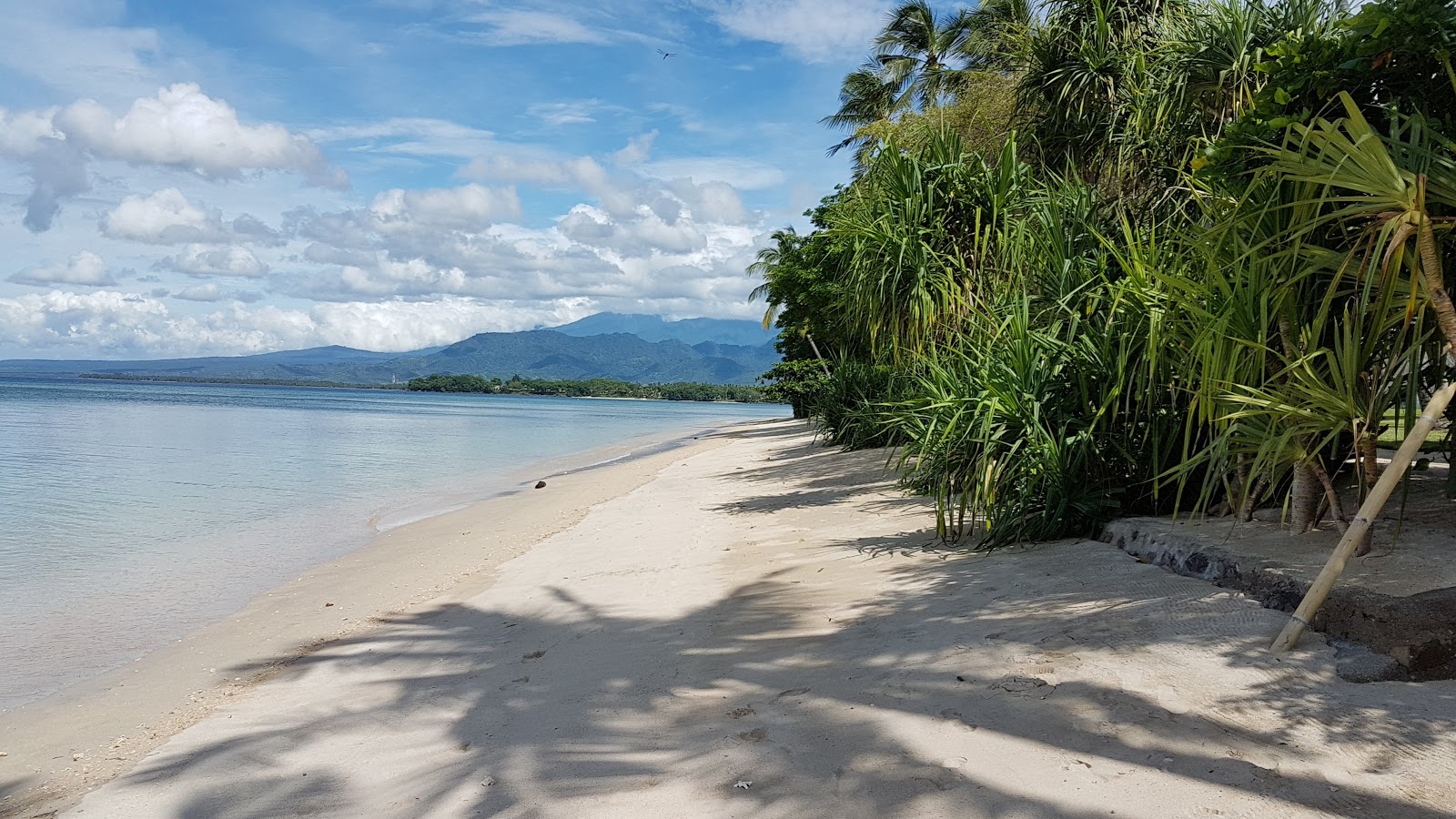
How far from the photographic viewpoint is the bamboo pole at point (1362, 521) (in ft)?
9.73

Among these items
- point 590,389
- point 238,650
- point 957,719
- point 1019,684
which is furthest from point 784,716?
point 590,389

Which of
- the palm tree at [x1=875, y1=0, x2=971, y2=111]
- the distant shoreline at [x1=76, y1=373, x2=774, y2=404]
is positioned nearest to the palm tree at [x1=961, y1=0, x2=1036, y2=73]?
the palm tree at [x1=875, y1=0, x2=971, y2=111]

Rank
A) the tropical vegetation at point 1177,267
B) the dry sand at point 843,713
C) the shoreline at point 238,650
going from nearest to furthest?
the dry sand at point 843,713 < the tropical vegetation at point 1177,267 < the shoreline at point 238,650

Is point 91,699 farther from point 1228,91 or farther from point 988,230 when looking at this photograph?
point 1228,91

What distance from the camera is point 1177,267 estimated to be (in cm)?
464

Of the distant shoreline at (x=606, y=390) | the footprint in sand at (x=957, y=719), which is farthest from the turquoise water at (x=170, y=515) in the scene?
the distant shoreline at (x=606, y=390)

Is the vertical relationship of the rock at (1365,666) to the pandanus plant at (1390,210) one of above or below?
below

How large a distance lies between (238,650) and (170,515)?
866cm

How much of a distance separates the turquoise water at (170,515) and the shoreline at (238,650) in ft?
1.20

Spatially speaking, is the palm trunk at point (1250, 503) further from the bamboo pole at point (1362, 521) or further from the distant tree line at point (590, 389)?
the distant tree line at point (590, 389)

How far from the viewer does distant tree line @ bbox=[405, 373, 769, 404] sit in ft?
438

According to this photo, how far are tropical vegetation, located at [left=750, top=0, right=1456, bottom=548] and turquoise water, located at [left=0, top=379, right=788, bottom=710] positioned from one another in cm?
661

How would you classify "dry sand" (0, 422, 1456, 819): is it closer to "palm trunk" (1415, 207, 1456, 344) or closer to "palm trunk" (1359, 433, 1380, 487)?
"palm trunk" (1359, 433, 1380, 487)

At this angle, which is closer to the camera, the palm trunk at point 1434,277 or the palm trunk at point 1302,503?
the palm trunk at point 1434,277
